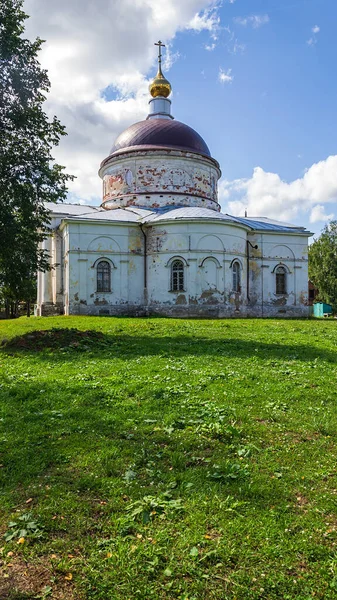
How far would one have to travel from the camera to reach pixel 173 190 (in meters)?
27.4

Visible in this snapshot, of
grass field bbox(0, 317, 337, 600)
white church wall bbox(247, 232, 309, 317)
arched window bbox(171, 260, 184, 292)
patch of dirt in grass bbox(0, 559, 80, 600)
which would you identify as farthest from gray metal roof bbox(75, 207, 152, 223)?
patch of dirt in grass bbox(0, 559, 80, 600)

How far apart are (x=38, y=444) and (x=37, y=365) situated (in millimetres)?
4597

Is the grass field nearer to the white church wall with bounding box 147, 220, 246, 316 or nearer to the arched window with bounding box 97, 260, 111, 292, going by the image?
the white church wall with bounding box 147, 220, 246, 316

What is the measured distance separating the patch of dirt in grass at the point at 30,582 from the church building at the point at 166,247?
18985 mm

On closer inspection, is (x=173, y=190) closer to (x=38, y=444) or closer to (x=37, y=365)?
(x=37, y=365)

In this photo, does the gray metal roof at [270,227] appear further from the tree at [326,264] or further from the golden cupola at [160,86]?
the tree at [326,264]

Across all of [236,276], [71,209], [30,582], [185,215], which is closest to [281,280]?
[236,276]

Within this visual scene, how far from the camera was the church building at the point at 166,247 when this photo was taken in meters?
23.6

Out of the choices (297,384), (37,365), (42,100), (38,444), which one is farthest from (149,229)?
(38,444)

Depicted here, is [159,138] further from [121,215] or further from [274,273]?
[274,273]

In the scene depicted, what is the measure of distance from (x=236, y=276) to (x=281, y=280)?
4.33 m

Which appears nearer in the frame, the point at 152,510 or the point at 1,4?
the point at 152,510

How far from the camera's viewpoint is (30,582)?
2.94 metres

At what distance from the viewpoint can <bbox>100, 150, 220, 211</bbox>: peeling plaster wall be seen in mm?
27297
